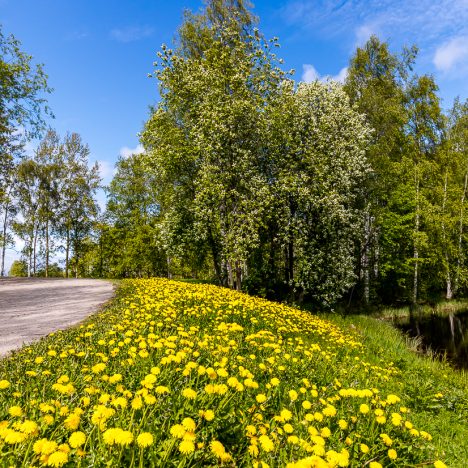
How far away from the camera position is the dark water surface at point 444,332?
53.1 ft

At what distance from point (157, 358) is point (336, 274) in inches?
717

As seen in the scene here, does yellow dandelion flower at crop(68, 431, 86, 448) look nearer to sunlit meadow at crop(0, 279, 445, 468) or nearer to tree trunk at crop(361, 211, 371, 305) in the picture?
sunlit meadow at crop(0, 279, 445, 468)

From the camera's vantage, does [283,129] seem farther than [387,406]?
Yes

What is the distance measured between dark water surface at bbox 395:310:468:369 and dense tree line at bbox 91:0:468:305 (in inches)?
169

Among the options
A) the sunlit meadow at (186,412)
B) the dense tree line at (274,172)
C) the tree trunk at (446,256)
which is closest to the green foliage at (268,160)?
the dense tree line at (274,172)

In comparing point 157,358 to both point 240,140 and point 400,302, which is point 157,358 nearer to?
point 240,140

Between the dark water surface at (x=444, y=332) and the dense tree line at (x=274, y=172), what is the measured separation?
14.0 ft

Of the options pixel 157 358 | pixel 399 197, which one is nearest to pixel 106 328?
pixel 157 358

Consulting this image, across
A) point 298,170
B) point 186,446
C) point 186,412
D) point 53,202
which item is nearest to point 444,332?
point 298,170

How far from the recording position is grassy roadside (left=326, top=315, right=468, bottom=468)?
20.7 ft

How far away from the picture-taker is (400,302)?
32750 mm

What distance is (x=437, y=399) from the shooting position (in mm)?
8219

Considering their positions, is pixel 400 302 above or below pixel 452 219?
below

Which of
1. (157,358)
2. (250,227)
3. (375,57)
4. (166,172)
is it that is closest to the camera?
(157,358)
